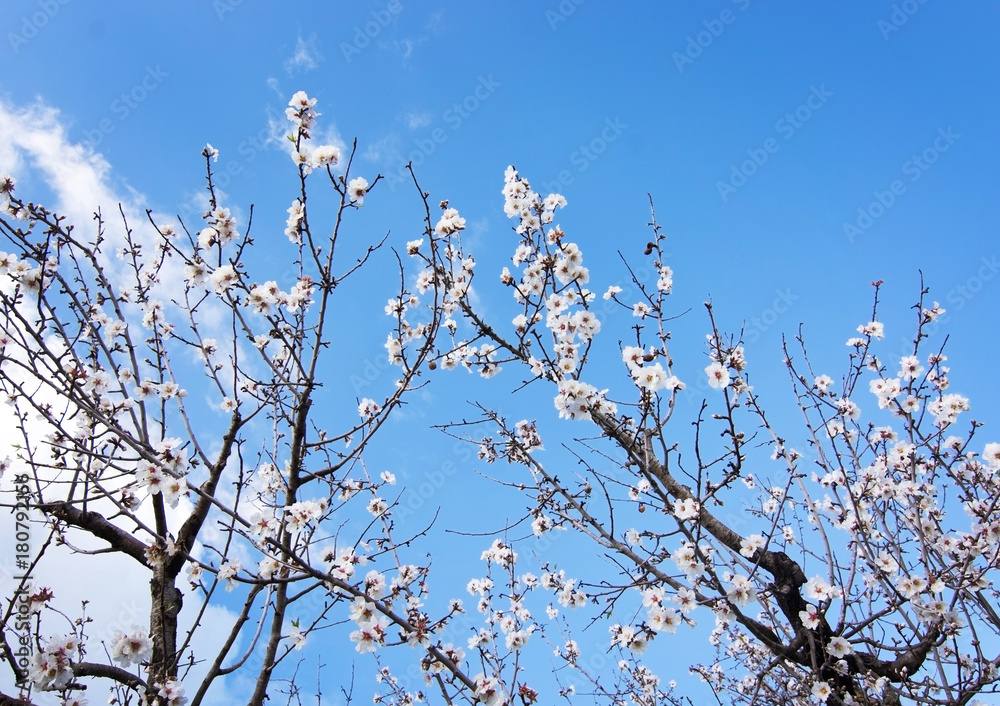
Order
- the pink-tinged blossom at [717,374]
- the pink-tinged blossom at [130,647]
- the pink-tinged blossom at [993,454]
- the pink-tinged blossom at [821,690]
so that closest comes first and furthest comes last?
the pink-tinged blossom at [130,647] → the pink-tinged blossom at [717,374] → the pink-tinged blossom at [821,690] → the pink-tinged blossom at [993,454]

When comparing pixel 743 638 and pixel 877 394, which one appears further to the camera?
pixel 743 638

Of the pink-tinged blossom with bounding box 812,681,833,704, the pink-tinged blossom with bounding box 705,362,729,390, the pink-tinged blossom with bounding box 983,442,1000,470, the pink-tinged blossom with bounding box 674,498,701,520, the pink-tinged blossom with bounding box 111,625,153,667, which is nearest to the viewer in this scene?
the pink-tinged blossom with bounding box 111,625,153,667

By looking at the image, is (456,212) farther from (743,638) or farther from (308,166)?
(743,638)

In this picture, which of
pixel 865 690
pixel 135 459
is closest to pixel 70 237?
pixel 135 459

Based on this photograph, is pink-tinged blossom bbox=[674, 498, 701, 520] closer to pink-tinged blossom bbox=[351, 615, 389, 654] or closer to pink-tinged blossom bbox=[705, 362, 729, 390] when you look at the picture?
pink-tinged blossom bbox=[705, 362, 729, 390]

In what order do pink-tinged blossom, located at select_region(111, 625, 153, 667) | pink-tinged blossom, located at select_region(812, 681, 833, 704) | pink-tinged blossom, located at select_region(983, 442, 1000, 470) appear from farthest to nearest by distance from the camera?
pink-tinged blossom, located at select_region(983, 442, 1000, 470)
pink-tinged blossom, located at select_region(812, 681, 833, 704)
pink-tinged blossom, located at select_region(111, 625, 153, 667)

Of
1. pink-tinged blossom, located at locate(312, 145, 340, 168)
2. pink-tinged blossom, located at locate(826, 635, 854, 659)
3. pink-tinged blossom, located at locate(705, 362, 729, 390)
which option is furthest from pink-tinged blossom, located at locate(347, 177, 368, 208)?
pink-tinged blossom, located at locate(826, 635, 854, 659)

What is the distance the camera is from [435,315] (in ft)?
12.8

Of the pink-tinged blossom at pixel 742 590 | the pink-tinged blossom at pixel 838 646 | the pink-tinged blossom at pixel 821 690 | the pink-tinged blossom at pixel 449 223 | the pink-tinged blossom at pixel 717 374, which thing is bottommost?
the pink-tinged blossom at pixel 821 690

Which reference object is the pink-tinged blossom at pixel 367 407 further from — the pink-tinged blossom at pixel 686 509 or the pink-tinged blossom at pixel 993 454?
the pink-tinged blossom at pixel 993 454

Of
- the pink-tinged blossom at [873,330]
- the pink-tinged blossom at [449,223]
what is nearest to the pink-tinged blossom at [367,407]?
the pink-tinged blossom at [449,223]

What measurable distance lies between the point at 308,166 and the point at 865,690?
541 cm

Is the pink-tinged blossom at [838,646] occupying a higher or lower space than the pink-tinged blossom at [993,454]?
lower

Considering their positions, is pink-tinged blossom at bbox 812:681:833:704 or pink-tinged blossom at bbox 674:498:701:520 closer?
pink-tinged blossom at bbox 674:498:701:520
